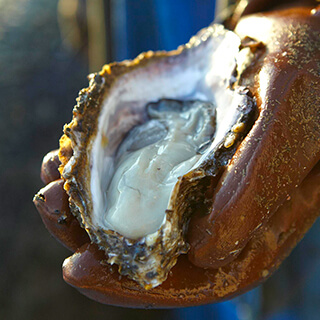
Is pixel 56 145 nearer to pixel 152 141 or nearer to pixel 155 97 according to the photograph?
pixel 155 97

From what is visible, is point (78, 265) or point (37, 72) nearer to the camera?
point (78, 265)

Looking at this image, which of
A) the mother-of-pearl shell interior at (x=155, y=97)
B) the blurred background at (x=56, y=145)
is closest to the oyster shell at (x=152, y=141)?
the mother-of-pearl shell interior at (x=155, y=97)

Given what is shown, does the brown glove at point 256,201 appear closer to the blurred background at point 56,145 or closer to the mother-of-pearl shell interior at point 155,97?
the mother-of-pearl shell interior at point 155,97

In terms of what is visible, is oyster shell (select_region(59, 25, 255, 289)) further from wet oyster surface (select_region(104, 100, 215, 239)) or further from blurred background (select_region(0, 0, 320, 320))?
blurred background (select_region(0, 0, 320, 320))

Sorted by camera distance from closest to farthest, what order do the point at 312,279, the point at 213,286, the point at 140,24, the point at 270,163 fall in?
the point at 270,163
the point at 213,286
the point at 312,279
the point at 140,24

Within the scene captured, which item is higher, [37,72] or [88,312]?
[37,72]

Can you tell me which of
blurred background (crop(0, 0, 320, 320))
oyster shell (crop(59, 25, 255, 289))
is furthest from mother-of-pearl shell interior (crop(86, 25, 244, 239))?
blurred background (crop(0, 0, 320, 320))

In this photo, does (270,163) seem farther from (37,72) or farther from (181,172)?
(37,72)

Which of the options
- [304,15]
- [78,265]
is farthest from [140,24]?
[78,265]
